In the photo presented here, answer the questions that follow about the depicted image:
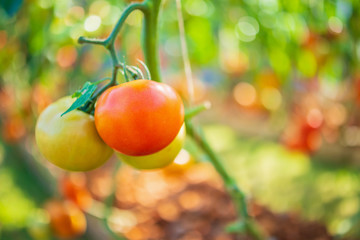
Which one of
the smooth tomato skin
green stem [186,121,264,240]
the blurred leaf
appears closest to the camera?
the smooth tomato skin

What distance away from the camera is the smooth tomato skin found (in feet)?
1.35

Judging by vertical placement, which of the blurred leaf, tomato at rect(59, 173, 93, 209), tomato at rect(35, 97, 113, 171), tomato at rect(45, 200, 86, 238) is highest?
the blurred leaf

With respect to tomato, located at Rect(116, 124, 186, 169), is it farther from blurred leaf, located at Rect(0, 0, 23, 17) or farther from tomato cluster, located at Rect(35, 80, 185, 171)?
blurred leaf, located at Rect(0, 0, 23, 17)

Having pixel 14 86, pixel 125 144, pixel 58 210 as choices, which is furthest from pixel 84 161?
pixel 14 86

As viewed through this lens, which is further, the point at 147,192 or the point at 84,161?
the point at 147,192

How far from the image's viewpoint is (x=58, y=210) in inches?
50.3

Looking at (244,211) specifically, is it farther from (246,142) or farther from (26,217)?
(246,142)

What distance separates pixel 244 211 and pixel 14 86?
3.73 ft

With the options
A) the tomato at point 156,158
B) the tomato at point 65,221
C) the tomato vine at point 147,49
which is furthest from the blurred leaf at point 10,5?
the tomato at point 65,221

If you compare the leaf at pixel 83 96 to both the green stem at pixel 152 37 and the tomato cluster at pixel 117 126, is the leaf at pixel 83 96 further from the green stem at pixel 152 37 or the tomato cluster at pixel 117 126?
the green stem at pixel 152 37

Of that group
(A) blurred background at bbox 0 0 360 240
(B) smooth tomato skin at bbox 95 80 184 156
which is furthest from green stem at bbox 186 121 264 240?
(B) smooth tomato skin at bbox 95 80 184 156

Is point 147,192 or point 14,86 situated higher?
point 14,86

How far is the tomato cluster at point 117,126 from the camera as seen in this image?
0.41m

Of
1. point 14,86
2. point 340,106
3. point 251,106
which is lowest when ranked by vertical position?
point 14,86
